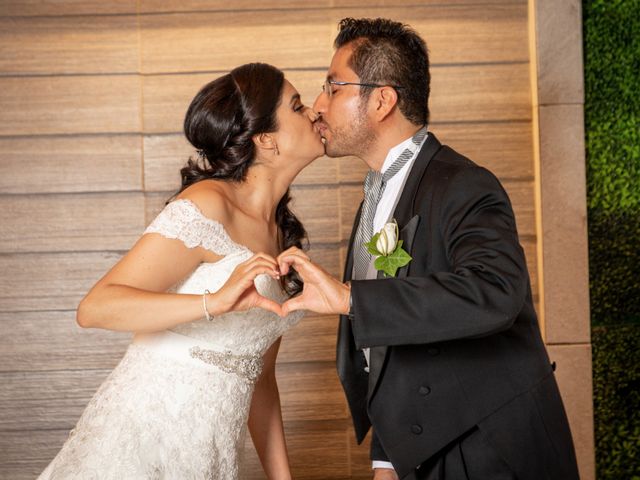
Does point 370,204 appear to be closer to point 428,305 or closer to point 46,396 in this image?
point 428,305

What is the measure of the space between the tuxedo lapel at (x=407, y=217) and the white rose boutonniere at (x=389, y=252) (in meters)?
0.03

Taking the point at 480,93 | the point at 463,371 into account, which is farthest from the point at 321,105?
the point at 480,93

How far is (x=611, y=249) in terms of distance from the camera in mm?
3633

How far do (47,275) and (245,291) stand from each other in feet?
6.89

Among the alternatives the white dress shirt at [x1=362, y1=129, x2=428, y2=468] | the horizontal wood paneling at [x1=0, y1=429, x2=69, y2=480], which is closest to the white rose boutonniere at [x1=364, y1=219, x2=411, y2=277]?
the white dress shirt at [x1=362, y1=129, x2=428, y2=468]

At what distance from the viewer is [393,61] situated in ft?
7.35

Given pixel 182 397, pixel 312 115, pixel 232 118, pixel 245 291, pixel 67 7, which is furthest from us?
pixel 67 7

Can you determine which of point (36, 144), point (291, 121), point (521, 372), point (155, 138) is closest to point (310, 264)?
point (521, 372)

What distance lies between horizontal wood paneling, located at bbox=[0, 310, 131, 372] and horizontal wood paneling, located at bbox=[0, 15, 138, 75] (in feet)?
3.83

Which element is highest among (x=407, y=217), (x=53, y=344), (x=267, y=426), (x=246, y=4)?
(x=246, y=4)

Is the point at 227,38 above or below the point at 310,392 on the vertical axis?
above

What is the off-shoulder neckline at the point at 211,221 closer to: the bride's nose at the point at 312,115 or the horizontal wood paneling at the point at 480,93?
the bride's nose at the point at 312,115

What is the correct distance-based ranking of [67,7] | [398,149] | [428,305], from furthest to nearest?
[67,7]
[398,149]
[428,305]

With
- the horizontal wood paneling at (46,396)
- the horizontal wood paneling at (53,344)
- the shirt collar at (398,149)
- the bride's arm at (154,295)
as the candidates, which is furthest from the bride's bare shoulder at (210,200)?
the horizontal wood paneling at (46,396)
